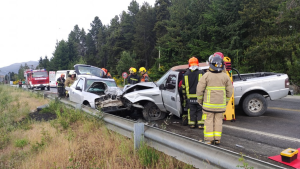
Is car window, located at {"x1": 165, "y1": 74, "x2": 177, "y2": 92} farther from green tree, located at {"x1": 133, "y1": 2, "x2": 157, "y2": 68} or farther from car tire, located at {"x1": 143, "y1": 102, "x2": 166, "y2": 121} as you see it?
green tree, located at {"x1": 133, "y1": 2, "x2": 157, "y2": 68}

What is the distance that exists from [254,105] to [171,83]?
274 cm

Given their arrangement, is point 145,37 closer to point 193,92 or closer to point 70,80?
point 70,80

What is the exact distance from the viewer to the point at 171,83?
6.87 m

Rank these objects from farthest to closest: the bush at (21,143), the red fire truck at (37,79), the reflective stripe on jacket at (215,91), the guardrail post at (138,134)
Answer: the red fire truck at (37,79)
the bush at (21,143)
the reflective stripe on jacket at (215,91)
the guardrail post at (138,134)

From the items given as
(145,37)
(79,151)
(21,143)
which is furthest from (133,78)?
(145,37)

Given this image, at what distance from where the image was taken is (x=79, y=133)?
5410 mm

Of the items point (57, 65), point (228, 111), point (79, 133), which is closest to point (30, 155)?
point (79, 133)

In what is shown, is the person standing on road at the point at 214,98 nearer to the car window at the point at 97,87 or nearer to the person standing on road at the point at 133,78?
the car window at the point at 97,87

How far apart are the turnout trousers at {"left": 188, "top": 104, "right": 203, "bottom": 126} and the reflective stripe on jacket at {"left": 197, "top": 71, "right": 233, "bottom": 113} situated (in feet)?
4.44

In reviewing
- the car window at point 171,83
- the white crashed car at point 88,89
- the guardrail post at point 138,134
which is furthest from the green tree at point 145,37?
the guardrail post at point 138,134

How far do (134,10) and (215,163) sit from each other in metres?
66.4

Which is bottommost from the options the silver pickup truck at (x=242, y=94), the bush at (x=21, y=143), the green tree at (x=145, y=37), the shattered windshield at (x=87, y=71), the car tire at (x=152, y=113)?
the bush at (x=21, y=143)

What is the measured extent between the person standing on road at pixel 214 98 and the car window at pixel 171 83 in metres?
2.01

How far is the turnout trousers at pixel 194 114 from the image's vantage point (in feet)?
19.1
